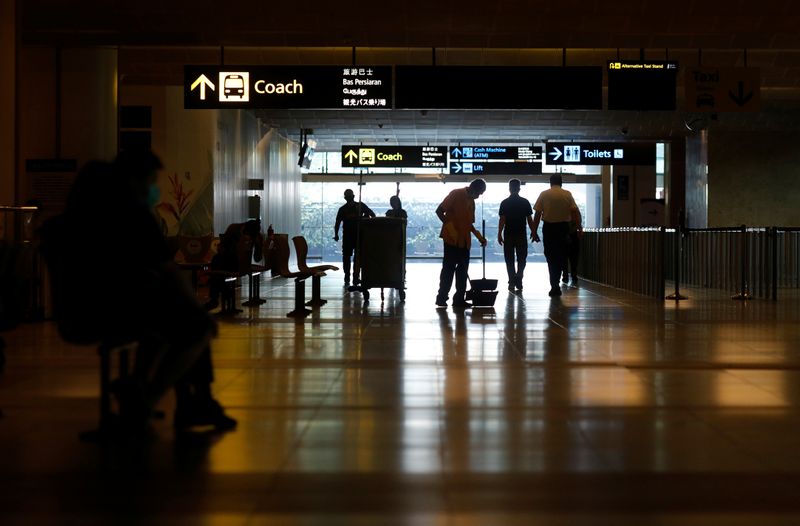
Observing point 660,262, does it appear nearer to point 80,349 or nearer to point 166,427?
point 80,349

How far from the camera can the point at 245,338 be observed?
29.3ft

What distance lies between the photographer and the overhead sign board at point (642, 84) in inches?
551

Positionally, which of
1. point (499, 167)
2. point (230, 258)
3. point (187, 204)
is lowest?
point (230, 258)

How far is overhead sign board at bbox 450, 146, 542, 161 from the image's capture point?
27156mm

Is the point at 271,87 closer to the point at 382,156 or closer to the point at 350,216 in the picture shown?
the point at 350,216

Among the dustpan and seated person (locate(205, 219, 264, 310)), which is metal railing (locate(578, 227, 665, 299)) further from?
seated person (locate(205, 219, 264, 310))

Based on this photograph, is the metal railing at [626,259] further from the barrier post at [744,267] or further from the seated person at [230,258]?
the seated person at [230,258]

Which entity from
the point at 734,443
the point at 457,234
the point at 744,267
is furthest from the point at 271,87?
the point at 734,443

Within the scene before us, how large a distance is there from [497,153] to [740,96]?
13.1 m

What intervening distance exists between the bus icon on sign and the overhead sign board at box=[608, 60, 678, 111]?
486 cm

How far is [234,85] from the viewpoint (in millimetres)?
13625

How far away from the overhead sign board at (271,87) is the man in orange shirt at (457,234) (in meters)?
1.99

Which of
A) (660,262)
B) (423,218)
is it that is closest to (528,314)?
(660,262)

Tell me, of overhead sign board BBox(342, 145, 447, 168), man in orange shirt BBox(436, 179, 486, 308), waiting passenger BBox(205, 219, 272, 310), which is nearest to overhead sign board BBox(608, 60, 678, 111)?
man in orange shirt BBox(436, 179, 486, 308)
